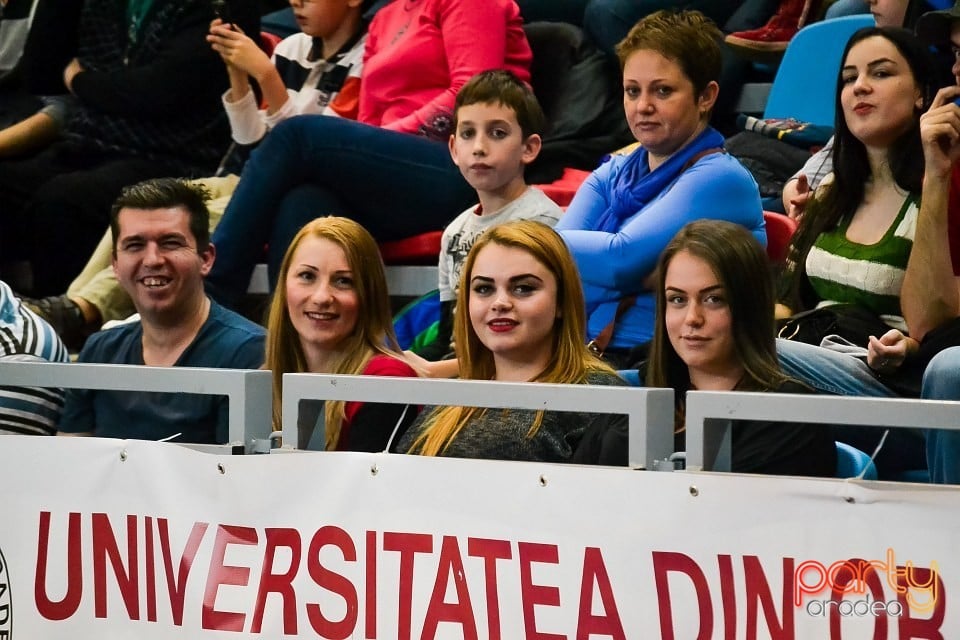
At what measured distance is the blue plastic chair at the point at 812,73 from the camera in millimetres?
4227

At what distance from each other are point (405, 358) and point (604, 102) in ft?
5.68

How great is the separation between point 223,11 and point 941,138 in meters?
2.52

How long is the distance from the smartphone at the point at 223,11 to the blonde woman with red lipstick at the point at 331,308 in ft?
5.79

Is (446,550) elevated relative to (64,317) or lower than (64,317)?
lower

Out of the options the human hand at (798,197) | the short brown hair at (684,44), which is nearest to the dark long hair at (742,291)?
the short brown hair at (684,44)

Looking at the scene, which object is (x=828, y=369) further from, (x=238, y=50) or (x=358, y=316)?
(x=238, y=50)

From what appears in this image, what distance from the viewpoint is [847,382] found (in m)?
2.90

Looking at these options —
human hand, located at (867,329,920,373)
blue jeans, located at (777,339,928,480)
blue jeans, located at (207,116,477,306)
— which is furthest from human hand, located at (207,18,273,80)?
human hand, located at (867,329,920,373)

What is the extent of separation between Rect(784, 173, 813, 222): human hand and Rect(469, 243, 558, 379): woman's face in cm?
101

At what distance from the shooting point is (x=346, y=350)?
3.06m

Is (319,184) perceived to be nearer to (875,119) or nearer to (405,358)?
(405,358)

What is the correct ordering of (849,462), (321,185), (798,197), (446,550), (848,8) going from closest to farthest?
(446,550) < (849,462) < (798,197) < (321,185) < (848,8)

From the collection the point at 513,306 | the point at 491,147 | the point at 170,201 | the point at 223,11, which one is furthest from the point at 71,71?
the point at 513,306

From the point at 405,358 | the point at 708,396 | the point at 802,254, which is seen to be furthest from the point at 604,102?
the point at 708,396
